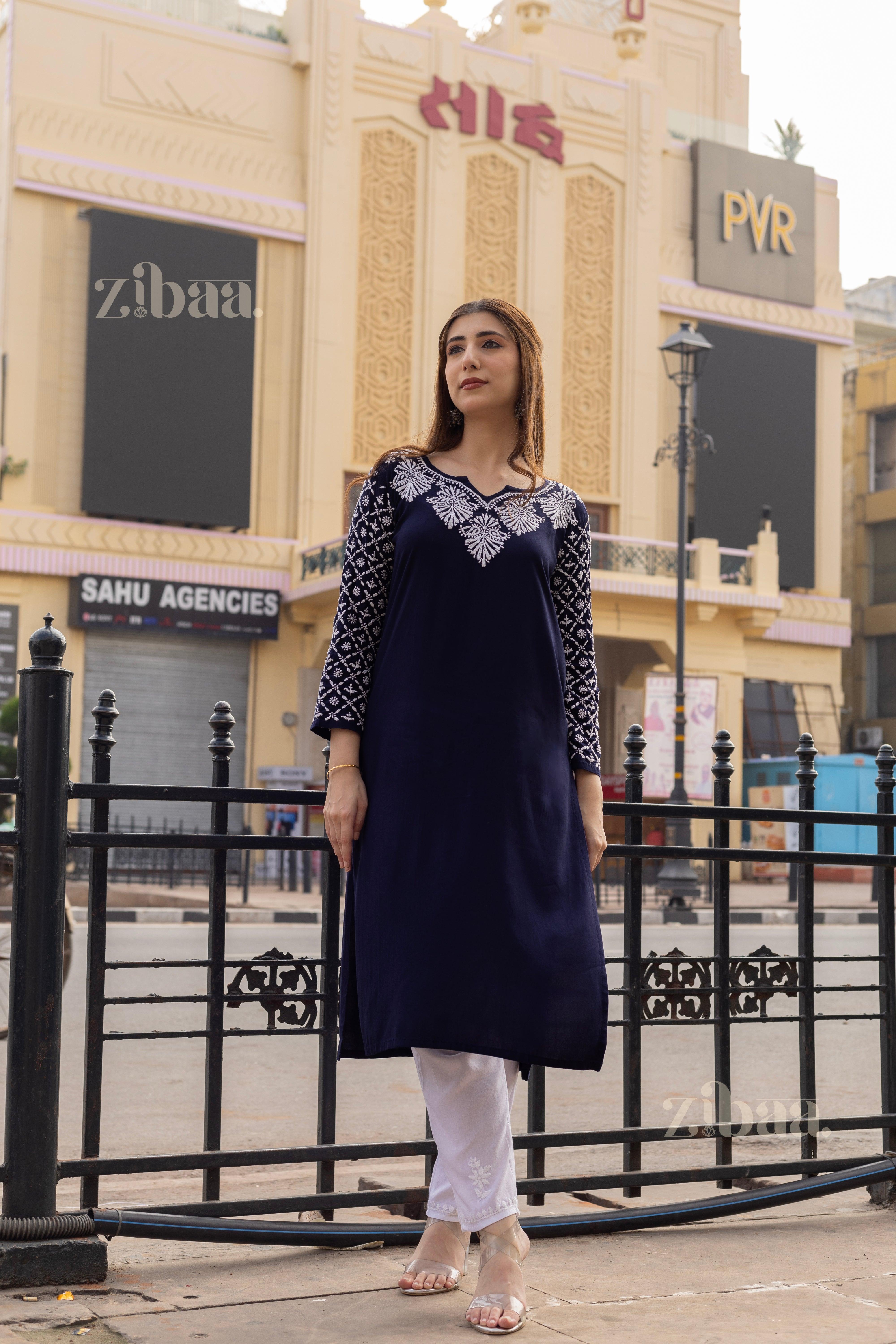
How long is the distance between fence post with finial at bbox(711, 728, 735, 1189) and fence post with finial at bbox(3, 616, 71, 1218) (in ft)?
5.62

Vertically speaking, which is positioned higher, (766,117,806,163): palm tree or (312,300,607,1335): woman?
(766,117,806,163): palm tree

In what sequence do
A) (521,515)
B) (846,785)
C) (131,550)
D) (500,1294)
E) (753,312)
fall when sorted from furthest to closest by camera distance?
(753,312)
(846,785)
(131,550)
(521,515)
(500,1294)

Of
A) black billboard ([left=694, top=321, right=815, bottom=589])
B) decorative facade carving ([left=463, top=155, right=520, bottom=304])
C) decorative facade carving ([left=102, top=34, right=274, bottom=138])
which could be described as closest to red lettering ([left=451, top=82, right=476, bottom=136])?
decorative facade carving ([left=463, top=155, right=520, bottom=304])

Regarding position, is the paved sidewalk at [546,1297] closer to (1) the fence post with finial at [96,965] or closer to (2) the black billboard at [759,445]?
(1) the fence post with finial at [96,965]

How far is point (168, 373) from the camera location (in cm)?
2453

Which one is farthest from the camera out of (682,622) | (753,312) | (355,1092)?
(753,312)

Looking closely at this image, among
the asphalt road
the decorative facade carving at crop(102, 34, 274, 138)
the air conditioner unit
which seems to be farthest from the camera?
the air conditioner unit

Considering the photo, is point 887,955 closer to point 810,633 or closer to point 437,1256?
Result: point 437,1256

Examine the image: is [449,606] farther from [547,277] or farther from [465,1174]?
[547,277]

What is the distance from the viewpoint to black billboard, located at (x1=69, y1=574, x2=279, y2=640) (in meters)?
23.6

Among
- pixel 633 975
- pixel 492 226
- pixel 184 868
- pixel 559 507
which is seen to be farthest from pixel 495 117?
pixel 559 507

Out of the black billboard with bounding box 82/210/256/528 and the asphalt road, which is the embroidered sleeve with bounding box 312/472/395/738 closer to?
the asphalt road

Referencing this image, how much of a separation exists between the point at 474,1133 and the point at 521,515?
1.26 meters

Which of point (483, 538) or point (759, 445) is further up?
point (759, 445)
